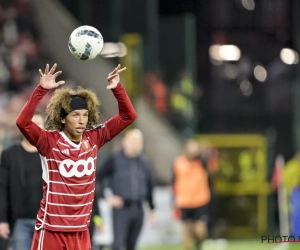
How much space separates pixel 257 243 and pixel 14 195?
29.7 feet

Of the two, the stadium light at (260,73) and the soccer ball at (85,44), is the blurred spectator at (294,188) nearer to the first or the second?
the stadium light at (260,73)

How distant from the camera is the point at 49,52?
19656 millimetres

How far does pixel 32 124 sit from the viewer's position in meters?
7.21

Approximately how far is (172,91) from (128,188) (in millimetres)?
5889

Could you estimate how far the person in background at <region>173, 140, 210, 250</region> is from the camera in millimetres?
15672

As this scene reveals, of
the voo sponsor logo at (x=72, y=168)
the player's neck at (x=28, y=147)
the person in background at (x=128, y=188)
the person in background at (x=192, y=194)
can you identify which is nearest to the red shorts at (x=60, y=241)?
the voo sponsor logo at (x=72, y=168)

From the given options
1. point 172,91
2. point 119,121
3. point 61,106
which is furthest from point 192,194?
point 61,106

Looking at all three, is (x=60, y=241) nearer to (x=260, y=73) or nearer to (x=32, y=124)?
(x=32, y=124)

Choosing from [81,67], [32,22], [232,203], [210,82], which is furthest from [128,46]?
[210,82]

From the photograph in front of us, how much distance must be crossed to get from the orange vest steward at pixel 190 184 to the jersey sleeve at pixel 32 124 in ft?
28.2

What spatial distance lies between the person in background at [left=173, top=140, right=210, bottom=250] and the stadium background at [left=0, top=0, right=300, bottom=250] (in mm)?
1321

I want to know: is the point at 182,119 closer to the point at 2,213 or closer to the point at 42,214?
the point at 2,213

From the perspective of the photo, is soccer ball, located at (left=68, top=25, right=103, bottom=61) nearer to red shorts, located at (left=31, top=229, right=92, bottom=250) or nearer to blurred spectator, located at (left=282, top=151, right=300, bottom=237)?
red shorts, located at (left=31, top=229, right=92, bottom=250)

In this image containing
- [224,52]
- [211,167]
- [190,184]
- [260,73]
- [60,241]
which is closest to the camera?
[60,241]
